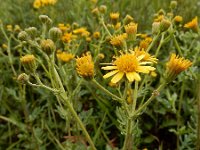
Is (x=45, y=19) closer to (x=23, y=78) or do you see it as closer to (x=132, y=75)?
(x=23, y=78)

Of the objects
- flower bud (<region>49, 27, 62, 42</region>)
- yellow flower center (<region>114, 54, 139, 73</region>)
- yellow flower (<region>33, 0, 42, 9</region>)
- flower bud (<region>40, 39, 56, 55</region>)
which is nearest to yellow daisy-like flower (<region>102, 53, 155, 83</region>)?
yellow flower center (<region>114, 54, 139, 73</region>)

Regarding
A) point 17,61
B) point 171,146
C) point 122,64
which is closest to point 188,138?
point 171,146

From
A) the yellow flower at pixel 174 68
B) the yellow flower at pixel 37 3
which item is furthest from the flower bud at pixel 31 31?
the yellow flower at pixel 37 3

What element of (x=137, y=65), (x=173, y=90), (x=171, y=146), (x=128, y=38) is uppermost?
(x=128, y=38)

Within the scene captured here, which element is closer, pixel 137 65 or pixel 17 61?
pixel 137 65

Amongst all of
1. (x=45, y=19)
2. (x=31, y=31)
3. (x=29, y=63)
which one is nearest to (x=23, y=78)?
(x=29, y=63)

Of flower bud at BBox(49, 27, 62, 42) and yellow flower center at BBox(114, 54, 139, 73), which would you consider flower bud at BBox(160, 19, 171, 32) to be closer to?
yellow flower center at BBox(114, 54, 139, 73)

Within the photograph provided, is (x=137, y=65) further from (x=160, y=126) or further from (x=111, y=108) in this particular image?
(x=160, y=126)

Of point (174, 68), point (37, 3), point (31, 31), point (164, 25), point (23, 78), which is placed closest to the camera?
point (174, 68)
